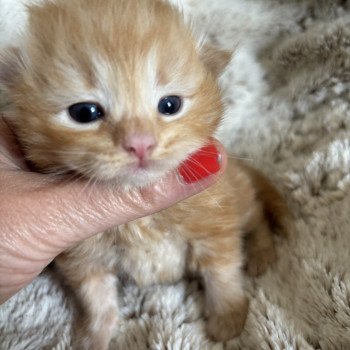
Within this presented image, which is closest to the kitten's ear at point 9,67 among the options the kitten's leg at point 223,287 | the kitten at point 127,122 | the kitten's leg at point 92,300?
the kitten at point 127,122

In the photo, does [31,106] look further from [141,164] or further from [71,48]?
[141,164]

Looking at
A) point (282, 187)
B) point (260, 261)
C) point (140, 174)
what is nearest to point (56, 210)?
point (140, 174)

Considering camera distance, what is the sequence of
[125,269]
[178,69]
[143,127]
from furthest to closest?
[125,269]
[178,69]
[143,127]

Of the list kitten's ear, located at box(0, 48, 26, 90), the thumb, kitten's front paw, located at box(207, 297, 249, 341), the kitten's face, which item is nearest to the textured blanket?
kitten's front paw, located at box(207, 297, 249, 341)

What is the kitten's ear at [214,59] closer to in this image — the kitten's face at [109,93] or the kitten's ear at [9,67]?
the kitten's face at [109,93]

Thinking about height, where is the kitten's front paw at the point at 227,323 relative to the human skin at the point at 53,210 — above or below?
below

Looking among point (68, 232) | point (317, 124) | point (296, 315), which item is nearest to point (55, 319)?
point (68, 232)

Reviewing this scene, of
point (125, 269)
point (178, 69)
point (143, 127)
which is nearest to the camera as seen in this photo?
point (143, 127)
